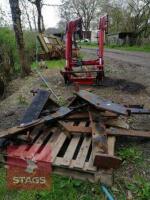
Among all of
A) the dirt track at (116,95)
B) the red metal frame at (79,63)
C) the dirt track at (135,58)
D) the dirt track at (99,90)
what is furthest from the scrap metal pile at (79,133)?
the dirt track at (135,58)

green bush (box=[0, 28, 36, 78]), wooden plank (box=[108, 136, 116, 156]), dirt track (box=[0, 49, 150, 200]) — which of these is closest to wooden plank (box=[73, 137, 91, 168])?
wooden plank (box=[108, 136, 116, 156])

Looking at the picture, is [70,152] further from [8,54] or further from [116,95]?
[8,54]

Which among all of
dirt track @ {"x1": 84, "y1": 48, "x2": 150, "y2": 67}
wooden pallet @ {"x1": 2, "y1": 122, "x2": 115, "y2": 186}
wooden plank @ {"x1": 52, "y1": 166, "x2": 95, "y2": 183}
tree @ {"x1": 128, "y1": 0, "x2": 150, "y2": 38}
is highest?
tree @ {"x1": 128, "y1": 0, "x2": 150, "y2": 38}

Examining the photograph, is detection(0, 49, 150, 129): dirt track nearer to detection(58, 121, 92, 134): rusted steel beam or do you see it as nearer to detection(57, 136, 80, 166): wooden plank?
detection(58, 121, 92, 134): rusted steel beam

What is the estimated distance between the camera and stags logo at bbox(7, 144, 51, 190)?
275cm

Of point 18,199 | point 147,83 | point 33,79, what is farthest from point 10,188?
point 33,79

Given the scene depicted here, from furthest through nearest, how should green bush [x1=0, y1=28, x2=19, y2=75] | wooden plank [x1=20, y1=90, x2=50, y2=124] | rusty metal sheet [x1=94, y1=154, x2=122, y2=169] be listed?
1. green bush [x1=0, y1=28, x2=19, y2=75]
2. wooden plank [x1=20, y1=90, x2=50, y2=124]
3. rusty metal sheet [x1=94, y1=154, x2=122, y2=169]

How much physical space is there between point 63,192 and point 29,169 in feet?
1.69

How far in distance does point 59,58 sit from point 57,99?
8.13 metres

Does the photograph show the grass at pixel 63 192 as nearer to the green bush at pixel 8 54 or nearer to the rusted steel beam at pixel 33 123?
the rusted steel beam at pixel 33 123

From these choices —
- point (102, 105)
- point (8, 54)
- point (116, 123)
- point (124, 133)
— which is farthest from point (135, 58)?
point (124, 133)

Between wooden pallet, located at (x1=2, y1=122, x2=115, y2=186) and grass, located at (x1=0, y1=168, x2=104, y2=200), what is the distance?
87 millimetres

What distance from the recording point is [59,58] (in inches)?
527

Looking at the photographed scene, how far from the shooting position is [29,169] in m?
2.88
